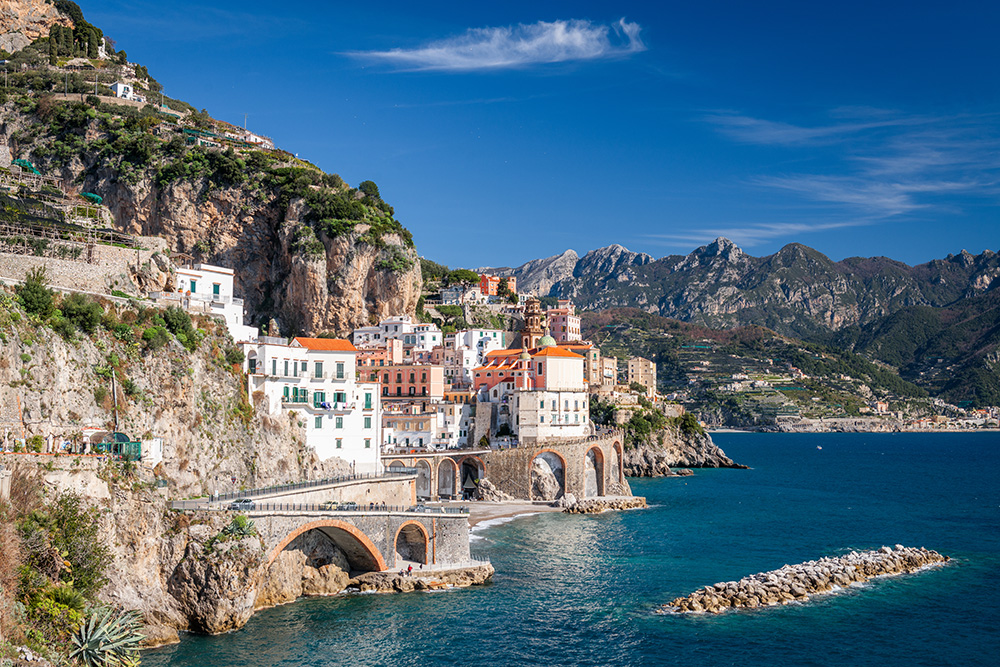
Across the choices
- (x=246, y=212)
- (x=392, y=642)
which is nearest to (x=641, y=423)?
(x=246, y=212)

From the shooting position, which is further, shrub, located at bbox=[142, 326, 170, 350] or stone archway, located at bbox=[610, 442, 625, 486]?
stone archway, located at bbox=[610, 442, 625, 486]

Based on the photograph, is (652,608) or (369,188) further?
(369,188)

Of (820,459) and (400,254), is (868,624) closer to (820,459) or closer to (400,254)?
(400,254)

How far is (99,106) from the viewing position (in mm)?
99438

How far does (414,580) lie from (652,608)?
12775 millimetres

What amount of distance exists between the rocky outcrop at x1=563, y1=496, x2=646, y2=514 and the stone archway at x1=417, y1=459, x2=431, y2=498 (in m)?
12.9

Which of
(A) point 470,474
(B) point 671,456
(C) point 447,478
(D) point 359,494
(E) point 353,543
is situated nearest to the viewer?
(E) point 353,543

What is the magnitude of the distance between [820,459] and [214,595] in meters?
131

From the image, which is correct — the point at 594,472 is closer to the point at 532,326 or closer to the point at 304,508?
the point at 532,326

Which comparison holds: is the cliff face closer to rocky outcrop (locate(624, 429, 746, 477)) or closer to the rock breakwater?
rocky outcrop (locate(624, 429, 746, 477))

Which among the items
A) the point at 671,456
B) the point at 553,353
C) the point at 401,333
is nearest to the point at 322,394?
the point at 553,353

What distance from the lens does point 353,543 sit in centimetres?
4516

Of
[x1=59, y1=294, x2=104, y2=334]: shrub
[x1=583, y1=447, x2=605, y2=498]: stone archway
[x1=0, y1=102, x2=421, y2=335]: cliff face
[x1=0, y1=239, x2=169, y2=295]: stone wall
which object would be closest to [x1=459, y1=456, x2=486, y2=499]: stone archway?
[x1=583, y1=447, x2=605, y2=498]: stone archway

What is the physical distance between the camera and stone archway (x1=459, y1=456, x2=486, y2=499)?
82.1 m
